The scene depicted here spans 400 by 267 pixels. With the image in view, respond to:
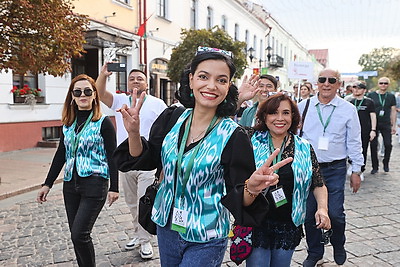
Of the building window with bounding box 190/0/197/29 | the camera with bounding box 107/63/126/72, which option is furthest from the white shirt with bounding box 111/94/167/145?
the building window with bounding box 190/0/197/29

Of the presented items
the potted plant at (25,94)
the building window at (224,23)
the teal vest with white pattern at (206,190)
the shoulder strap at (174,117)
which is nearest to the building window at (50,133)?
the potted plant at (25,94)

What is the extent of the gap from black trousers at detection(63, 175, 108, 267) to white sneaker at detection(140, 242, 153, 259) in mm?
825

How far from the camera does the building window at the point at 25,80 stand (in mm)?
11026

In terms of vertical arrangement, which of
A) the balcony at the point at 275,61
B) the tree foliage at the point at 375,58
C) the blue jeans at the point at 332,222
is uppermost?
the tree foliage at the point at 375,58

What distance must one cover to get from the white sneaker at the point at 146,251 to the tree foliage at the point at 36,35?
12.6 ft

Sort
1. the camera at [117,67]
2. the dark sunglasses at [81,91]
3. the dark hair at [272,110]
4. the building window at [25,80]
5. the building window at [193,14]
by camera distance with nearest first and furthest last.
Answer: the dark hair at [272,110] → the dark sunglasses at [81,91] → the camera at [117,67] → the building window at [25,80] → the building window at [193,14]

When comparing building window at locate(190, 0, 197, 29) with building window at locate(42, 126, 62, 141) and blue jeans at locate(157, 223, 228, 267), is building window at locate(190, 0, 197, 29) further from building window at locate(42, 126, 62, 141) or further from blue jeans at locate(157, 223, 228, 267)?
blue jeans at locate(157, 223, 228, 267)

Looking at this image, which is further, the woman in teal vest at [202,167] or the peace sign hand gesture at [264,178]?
the woman in teal vest at [202,167]

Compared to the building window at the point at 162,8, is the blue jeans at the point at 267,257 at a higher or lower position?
lower

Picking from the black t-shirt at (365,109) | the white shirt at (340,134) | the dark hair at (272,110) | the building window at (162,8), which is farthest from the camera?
the building window at (162,8)

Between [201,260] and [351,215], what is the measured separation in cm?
404

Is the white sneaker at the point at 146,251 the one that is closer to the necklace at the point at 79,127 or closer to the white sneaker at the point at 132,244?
the white sneaker at the point at 132,244

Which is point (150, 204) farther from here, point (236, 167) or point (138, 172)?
point (138, 172)

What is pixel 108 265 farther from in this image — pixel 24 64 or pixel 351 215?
pixel 24 64
